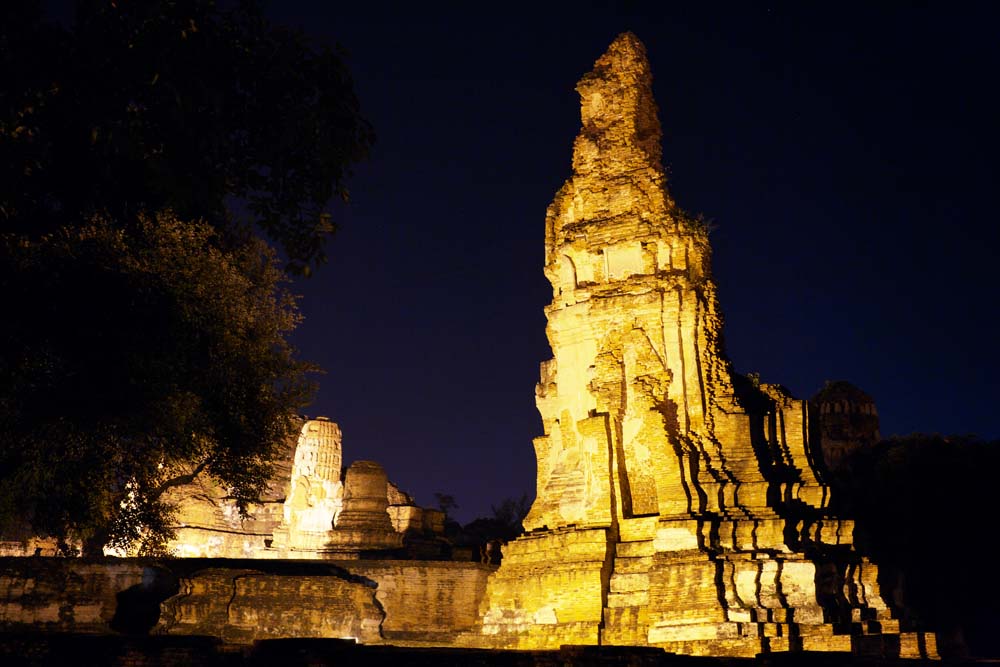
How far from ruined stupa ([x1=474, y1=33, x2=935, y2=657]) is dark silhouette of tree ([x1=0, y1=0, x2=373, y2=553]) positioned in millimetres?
8031

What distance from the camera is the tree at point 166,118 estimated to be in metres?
10.5

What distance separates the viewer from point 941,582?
97.6 feet

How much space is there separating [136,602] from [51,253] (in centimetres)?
628

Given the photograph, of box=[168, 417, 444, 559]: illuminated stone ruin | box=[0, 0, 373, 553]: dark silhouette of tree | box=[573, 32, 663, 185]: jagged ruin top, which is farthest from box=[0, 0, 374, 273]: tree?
box=[168, 417, 444, 559]: illuminated stone ruin

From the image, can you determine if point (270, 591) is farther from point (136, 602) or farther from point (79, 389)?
point (79, 389)

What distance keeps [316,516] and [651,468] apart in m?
15.5

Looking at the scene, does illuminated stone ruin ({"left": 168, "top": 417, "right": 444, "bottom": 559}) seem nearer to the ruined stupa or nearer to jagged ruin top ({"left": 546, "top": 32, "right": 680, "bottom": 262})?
the ruined stupa

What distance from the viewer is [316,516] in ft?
107

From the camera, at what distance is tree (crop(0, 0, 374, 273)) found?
34.4 feet

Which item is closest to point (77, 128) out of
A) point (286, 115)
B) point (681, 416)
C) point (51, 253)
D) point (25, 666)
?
point (51, 253)

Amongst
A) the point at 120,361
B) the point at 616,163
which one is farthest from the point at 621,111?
the point at 120,361

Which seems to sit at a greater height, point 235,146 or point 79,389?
point 235,146

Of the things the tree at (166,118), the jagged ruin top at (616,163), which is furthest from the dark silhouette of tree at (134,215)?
the jagged ruin top at (616,163)

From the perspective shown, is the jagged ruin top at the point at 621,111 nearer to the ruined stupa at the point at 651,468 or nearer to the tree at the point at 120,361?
the ruined stupa at the point at 651,468
